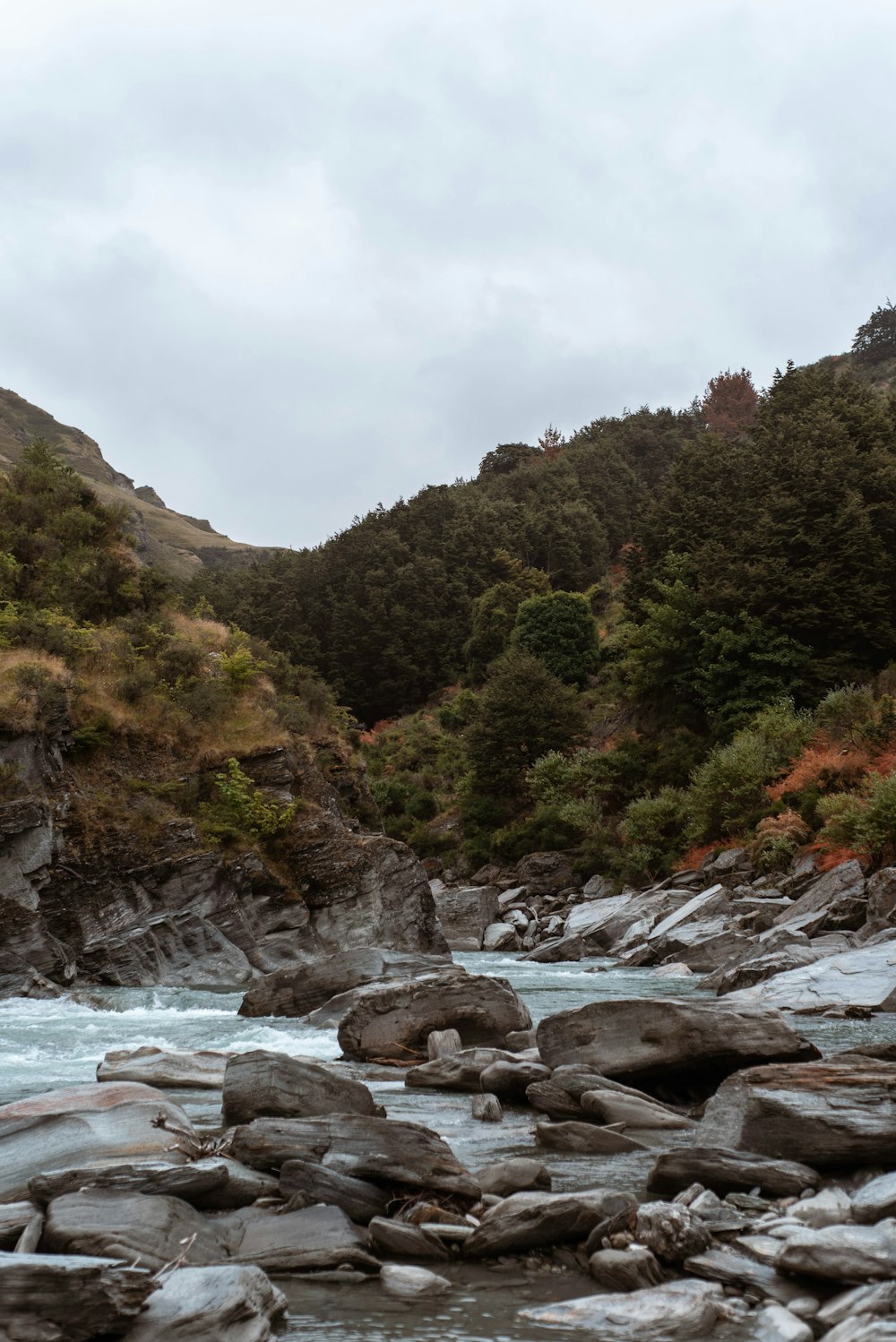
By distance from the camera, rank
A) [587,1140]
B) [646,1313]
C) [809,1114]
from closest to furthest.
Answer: [646,1313], [809,1114], [587,1140]

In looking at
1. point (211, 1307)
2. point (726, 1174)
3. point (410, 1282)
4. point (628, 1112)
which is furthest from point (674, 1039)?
point (211, 1307)

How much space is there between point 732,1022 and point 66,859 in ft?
57.5

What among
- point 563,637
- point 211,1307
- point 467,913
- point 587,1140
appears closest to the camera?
point 211,1307

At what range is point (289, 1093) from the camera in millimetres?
9930

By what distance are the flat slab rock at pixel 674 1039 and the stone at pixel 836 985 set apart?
4.79m

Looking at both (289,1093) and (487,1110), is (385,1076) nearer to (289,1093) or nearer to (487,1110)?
(487,1110)

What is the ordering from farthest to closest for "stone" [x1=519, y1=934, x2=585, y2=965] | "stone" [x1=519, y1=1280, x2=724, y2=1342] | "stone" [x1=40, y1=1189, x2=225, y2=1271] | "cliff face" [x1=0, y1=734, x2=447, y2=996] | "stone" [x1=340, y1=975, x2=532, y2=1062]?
"stone" [x1=519, y1=934, x2=585, y2=965]
"cliff face" [x1=0, y1=734, x2=447, y2=996]
"stone" [x1=340, y1=975, x2=532, y2=1062]
"stone" [x1=40, y1=1189, x2=225, y2=1271]
"stone" [x1=519, y1=1280, x2=724, y2=1342]

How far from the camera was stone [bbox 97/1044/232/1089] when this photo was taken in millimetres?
12180

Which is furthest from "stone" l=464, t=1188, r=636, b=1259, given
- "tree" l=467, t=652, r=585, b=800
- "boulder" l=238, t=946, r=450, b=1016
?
"tree" l=467, t=652, r=585, b=800

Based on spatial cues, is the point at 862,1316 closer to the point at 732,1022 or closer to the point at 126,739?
the point at 732,1022

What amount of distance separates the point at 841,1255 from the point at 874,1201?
41.1 inches

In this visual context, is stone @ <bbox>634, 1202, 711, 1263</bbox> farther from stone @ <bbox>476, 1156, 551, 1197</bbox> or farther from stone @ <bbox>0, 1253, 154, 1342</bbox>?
stone @ <bbox>0, 1253, 154, 1342</bbox>

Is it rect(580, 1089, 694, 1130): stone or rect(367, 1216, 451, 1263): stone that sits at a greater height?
rect(367, 1216, 451, 1263): stone

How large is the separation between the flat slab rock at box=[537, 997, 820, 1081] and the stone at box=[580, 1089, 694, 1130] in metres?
0.80
